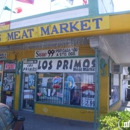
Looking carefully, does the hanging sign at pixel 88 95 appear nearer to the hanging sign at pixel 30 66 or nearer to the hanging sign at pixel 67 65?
the hanging sign at pixel 67 65

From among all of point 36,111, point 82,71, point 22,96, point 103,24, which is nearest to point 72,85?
point 82,71

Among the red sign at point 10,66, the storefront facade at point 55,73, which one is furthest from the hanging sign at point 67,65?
the red sign at point 10,66

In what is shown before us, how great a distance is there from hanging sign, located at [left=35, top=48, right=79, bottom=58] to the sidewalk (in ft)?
9.95

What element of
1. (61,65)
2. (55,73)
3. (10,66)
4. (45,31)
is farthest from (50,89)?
(45,31)

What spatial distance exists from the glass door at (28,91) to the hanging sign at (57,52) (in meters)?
1.25

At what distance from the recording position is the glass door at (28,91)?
10.2m

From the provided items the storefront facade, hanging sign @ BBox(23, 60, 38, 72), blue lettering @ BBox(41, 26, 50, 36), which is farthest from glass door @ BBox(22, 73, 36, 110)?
blue lettering @ BBox(41, 26, 50, 36)

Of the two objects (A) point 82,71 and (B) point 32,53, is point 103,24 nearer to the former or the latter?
(A) point 82,71

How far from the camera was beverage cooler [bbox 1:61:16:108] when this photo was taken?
10.9 metres

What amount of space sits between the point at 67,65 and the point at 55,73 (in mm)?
821

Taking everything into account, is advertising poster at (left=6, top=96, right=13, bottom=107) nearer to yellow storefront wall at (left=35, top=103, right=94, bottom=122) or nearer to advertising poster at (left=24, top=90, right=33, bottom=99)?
advertising poster at (left=24, top=90, right=33, bottom=99)

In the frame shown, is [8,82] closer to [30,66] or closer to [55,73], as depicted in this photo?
[30,66]

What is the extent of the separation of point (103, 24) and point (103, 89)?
338cm

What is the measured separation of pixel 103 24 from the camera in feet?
19.1
